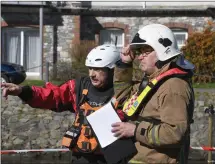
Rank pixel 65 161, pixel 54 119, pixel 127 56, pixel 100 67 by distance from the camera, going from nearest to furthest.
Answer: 1. pixel 127 56
2. pixel 100 67
3. pixel 65 161
4. pixel 54 119

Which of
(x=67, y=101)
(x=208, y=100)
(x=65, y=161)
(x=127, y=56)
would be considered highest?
(x=127, y=56)

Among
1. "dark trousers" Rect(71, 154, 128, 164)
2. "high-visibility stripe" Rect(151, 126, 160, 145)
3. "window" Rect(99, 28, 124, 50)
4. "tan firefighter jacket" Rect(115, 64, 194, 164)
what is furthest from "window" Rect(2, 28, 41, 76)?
"high-visibility stripe" Rect(151, 126, 160, 145)

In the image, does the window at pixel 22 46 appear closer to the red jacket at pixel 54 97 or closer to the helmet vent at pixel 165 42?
the red jacket at pixel 54 97

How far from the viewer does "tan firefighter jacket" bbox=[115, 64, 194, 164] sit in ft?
11.2

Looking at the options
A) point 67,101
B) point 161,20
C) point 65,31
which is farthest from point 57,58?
point 67,101

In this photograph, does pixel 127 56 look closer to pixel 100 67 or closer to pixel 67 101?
pixel 100 67

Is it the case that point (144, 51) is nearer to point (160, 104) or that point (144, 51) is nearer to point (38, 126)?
point (160, 104)

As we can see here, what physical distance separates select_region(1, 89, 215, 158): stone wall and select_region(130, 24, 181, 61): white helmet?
27.0 ft

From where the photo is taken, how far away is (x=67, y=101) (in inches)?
198

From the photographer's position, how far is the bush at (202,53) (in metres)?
17.5

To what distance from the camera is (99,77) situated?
4.92 metres

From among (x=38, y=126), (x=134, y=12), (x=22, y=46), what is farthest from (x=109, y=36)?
(x=38, y=126)

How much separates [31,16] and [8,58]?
6.18 feet

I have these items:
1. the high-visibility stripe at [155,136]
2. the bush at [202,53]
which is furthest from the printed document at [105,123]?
the bush at [202,53]
